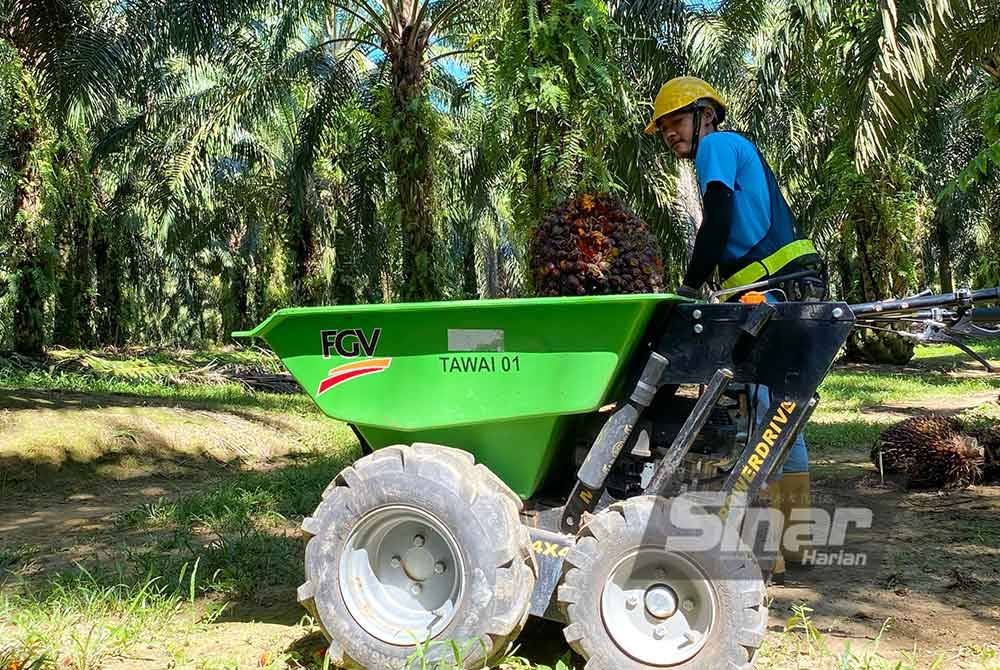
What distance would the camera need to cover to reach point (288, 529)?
15.0 feet

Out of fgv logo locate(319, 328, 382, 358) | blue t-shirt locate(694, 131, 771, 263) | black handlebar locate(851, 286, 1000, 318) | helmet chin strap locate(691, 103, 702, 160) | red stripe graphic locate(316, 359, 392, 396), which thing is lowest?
red stripe graphic locate(316, 359, 392, 396)

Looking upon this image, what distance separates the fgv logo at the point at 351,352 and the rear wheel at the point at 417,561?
1.04 ft

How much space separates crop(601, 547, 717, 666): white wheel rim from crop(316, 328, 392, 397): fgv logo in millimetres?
1053

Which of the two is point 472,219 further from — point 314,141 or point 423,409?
point 423,409

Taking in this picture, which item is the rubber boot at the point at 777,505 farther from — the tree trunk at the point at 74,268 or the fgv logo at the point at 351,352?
the tree trunk at the point at 74,268

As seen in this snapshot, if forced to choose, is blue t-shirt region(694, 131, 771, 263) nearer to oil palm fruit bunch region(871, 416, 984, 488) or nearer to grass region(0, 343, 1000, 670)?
grass region(0, 343, 1000, 670)

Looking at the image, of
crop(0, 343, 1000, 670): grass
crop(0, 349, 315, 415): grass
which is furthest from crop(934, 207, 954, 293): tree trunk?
crop(0, 343, 1000, 670): grass

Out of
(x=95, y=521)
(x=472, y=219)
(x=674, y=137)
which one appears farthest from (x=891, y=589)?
(x=472, y=219)

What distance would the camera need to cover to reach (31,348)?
1126 centimetres

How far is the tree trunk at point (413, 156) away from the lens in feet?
33.5

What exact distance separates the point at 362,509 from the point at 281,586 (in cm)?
118

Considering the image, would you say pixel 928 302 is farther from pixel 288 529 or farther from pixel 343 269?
pixel 343 269

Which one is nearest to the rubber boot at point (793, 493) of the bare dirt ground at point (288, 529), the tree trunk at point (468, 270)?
the bare dirt ground at point (288, 529)

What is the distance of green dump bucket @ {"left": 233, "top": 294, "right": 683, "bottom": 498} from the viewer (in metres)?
2.67
